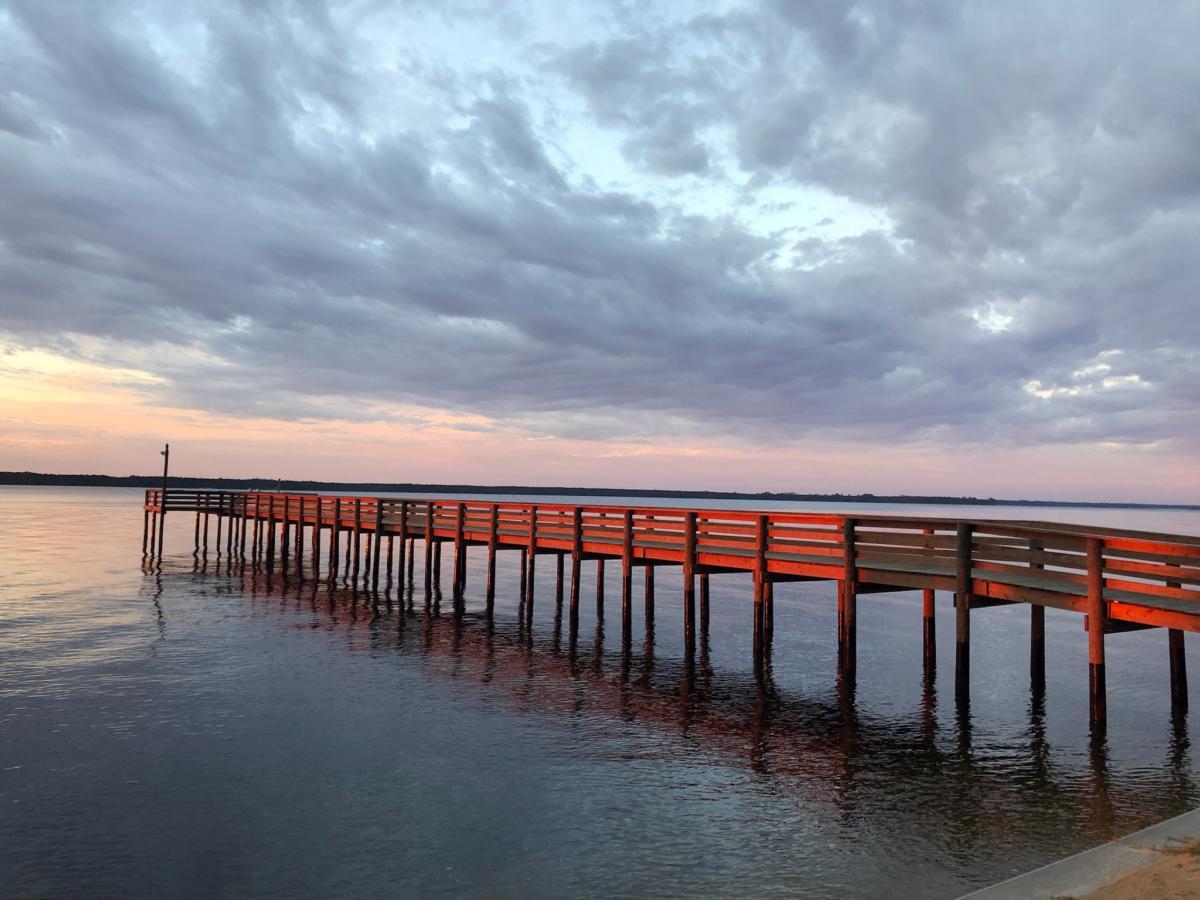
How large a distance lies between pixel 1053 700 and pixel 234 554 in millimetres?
41054

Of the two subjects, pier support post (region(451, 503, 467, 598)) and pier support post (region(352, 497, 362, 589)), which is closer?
pier support post (region(451, 503, 467, 598))

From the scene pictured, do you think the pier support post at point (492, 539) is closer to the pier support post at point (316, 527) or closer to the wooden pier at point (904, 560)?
the wooden pier at point (904, 560)

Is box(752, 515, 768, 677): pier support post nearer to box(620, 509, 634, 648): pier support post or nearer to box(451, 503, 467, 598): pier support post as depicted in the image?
box(620, 509, 634, 648): pier support post

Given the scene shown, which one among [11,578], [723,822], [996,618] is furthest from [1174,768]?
[11,578]

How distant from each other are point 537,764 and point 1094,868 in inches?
261

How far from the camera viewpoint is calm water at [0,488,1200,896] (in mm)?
8047

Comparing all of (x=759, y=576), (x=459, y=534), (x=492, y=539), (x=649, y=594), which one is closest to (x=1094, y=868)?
(x=759, y=576)

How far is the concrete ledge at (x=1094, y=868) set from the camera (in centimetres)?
582

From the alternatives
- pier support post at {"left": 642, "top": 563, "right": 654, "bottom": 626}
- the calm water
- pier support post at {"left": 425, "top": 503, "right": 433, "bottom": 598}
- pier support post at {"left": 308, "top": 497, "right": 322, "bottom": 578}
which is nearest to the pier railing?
pier support post at {"left": 425, "top": 503, "right": 433, "bottom": 598}

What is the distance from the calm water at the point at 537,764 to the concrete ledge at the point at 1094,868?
1.44 metres

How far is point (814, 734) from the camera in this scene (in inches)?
516

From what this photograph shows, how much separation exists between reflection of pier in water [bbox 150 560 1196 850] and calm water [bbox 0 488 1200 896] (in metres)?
0.07

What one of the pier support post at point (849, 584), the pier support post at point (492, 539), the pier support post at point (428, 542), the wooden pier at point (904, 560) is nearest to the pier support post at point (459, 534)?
the wooden pier at point (904, 560)

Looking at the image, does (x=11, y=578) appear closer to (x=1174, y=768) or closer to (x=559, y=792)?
(x=559, y=792)
